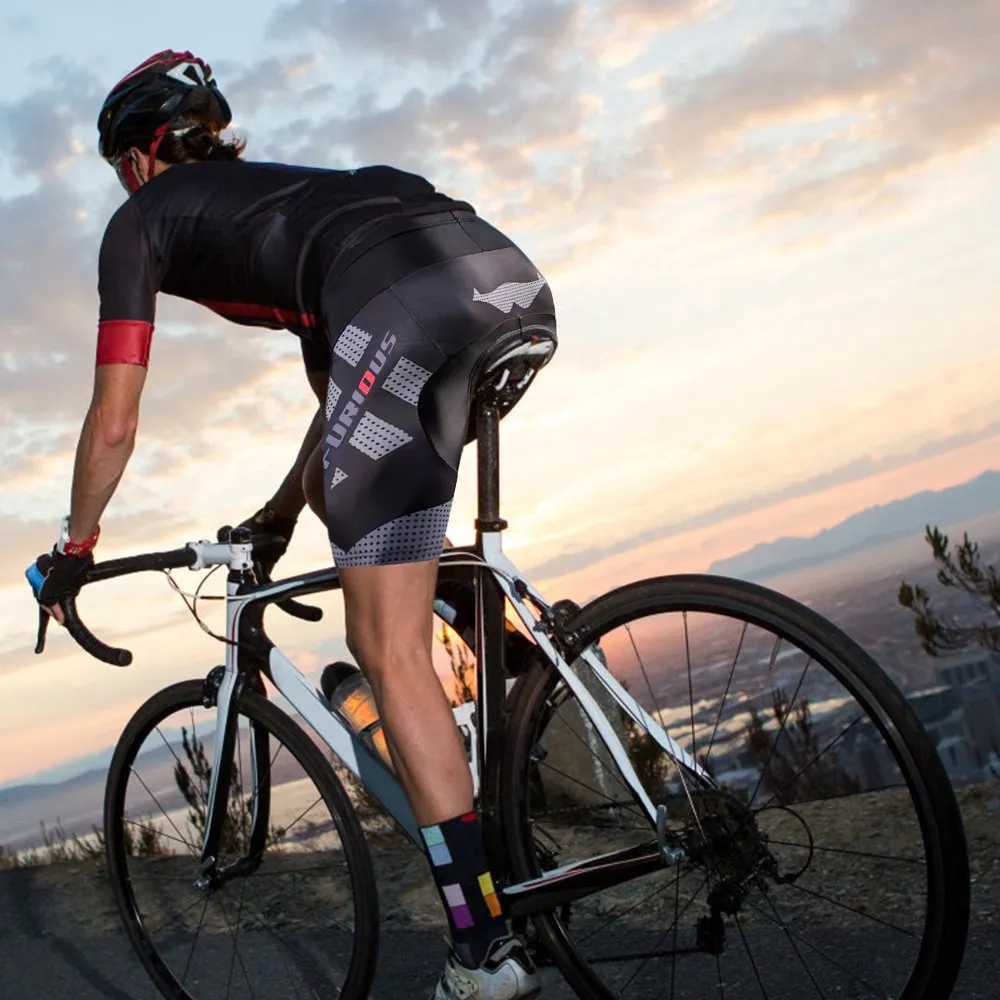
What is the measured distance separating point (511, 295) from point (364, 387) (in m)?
0.40

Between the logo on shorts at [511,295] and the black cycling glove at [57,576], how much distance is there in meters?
1.31

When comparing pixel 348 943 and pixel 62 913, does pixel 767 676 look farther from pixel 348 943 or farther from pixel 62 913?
pixel 62 913

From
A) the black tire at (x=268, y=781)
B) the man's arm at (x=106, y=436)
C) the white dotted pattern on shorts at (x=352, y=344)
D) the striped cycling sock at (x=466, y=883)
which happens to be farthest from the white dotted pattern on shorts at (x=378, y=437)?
the black tire at (x=268, y=781)

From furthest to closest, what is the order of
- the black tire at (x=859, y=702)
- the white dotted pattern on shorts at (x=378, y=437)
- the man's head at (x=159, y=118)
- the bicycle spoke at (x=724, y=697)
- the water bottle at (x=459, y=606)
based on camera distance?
the man's head at (x=159, y=118) < the water bottle at (x=459, y=606) < the bicycle spoke at (x=724, y=697) < the white dotted pattern on shorts at (x=378, y=437) < the black tire at (x=859, y=702)

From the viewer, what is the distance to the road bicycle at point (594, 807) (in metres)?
2.38

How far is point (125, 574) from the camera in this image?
3.18 meters

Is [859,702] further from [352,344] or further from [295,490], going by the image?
[295,490]

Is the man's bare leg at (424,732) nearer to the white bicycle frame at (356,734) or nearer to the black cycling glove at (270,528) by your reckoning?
the white bicycle frame at (356,734)

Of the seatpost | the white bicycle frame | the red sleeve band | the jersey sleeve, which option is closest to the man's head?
the jersey sleeve

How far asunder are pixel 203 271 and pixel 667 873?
2736 mm

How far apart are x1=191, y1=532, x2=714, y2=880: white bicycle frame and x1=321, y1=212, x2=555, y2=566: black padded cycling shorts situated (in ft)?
0.77

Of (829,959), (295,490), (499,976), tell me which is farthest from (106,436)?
(829,959)

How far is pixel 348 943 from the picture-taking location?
397 cm

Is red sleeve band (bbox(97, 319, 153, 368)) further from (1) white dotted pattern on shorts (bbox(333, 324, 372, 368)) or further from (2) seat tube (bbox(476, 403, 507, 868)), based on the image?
(2) seat tube (bbox(476, 403, 507, 868))
